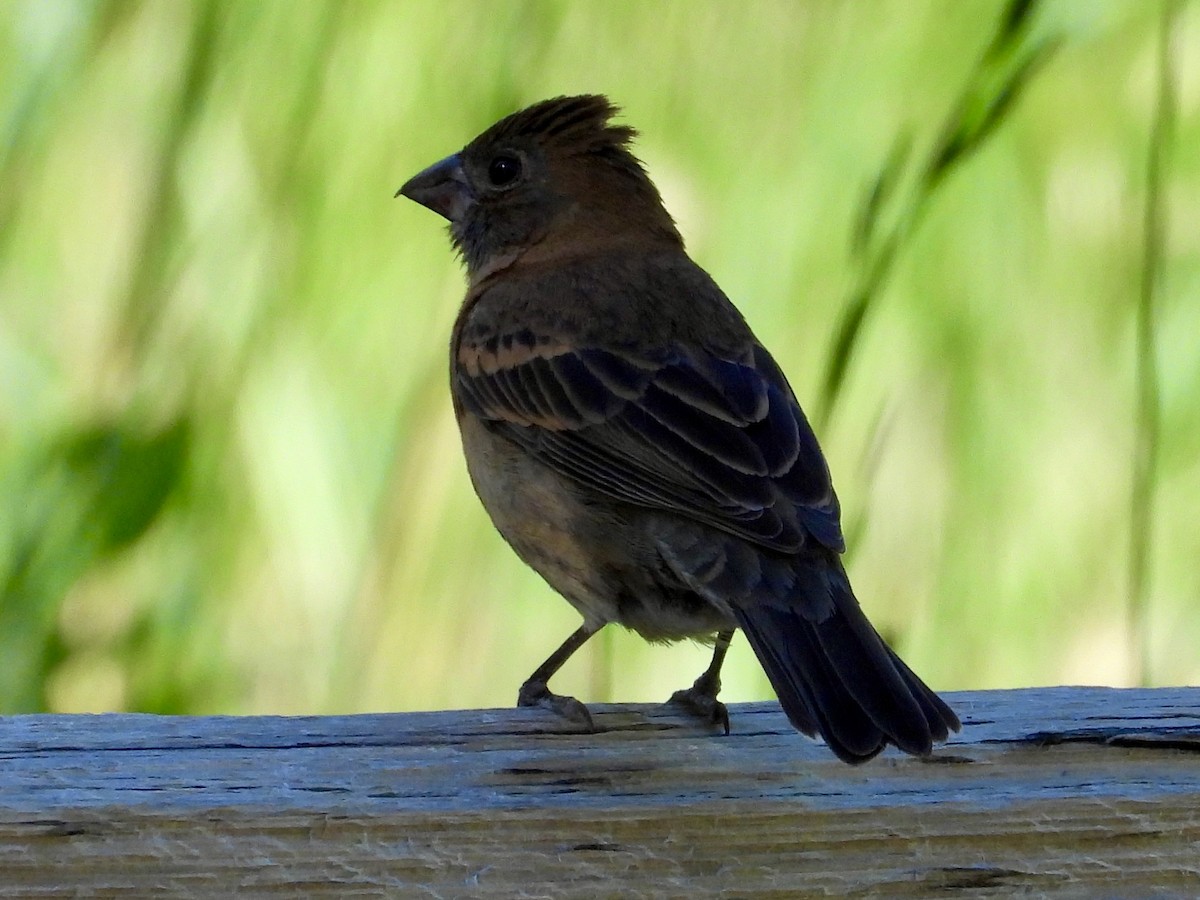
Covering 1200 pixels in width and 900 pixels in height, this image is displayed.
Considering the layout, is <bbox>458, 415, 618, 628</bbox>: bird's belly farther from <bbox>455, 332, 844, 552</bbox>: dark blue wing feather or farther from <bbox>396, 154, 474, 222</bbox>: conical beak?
<bbox>396, 154, 474, 222</bbox>: conical beak

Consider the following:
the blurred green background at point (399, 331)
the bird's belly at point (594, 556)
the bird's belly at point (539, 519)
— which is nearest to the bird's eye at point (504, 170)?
the blurred green background at point (399, 331)

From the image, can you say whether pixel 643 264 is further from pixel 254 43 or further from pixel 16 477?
pixel 16 477

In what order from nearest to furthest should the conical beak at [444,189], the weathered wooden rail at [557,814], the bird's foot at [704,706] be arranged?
1. the weathered wooden rail at [557,814]
2. the bird's foot at [704,706]
3. the conical beak at [444,189]

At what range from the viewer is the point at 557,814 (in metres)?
1.92

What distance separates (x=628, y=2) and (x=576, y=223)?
0.93 metres

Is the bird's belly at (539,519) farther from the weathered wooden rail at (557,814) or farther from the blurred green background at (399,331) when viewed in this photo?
the weathered wooden rail at (557,814)

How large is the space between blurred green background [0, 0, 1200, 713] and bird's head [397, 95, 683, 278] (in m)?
0.60

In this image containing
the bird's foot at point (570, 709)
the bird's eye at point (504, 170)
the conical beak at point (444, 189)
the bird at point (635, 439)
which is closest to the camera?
the bird's foot at point (570, 709)

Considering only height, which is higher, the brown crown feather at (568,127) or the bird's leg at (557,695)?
the brown crown feather at (568,127)

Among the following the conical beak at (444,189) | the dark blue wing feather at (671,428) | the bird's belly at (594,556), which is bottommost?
the bird's belly at (594,556)

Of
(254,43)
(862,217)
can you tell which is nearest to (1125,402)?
(862,217)

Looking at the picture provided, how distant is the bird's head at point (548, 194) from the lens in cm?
389

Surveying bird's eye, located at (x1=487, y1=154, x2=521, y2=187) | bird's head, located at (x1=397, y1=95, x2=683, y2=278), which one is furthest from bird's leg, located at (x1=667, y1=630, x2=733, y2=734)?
bird's eye, located at (x1=487, y1=154, x2=521, y2=187)

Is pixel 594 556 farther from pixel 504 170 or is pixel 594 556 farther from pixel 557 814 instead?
pixel 504 170
